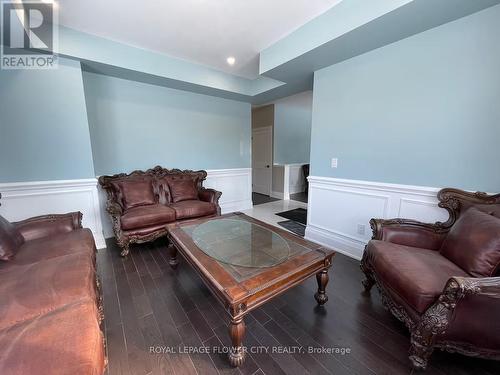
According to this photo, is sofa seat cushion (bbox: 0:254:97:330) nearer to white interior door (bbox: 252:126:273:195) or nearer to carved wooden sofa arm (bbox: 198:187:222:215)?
carved wooden sofa arm (bbox: 198:187:222:215)

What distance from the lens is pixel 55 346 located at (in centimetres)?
83

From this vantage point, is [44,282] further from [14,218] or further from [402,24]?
[402,24]

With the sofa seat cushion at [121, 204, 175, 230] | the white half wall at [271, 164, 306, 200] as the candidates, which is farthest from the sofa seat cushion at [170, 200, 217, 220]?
the white half wall at [271, 164, 306, 200]

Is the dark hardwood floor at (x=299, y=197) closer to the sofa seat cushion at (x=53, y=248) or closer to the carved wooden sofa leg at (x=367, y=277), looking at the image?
the carved wooden sofa leg at (x=367, y=277)

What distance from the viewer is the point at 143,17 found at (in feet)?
7.13

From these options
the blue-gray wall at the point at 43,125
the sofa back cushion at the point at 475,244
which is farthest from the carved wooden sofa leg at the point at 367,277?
the blue-gray wall at the point at 43,125

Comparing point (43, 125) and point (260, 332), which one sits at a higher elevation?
point (43, 125)

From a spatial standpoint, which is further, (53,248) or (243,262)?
(53,248)

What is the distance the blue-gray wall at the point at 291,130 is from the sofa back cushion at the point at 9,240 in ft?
17.3

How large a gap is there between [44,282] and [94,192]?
1.91 meters

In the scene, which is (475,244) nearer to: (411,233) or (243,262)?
(411,233)

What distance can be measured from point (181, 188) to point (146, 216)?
0.91 metres

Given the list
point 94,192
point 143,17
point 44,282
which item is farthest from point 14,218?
point 143,17

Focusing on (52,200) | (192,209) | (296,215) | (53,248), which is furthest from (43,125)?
(296,215)
